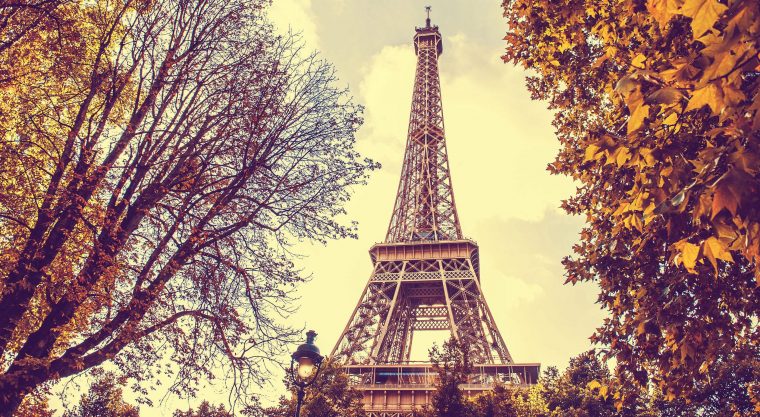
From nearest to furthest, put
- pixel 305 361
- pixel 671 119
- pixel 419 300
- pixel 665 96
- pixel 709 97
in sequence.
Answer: pixel 709 97
pixel 665 96
pixel 671 119
pixel 305 361
pixel 419 300

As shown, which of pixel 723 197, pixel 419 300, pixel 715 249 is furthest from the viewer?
pixel 419 300

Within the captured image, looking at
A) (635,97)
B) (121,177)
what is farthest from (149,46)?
(635,97)

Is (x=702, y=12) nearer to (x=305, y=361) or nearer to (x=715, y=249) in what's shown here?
(x=715, y=249)

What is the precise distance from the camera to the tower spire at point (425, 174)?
2073 inches

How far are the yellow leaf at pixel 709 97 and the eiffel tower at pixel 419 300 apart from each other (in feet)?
102

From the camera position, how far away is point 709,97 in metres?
3.25

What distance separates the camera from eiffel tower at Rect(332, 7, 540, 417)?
3872cm

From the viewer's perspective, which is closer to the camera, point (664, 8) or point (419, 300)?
point (664, 8)

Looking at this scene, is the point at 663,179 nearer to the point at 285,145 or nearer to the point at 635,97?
the point at 635,97

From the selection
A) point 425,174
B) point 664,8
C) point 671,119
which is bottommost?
point 671,119

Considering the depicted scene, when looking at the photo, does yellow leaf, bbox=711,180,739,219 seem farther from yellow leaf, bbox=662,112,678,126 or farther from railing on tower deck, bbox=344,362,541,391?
railing on tower deck, bbox=344,362,541,391

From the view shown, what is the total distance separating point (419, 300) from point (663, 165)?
4800cm

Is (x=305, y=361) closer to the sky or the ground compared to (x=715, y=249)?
closer to the sky

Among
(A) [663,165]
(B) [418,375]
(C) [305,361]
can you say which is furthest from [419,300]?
(A) [663,165]
